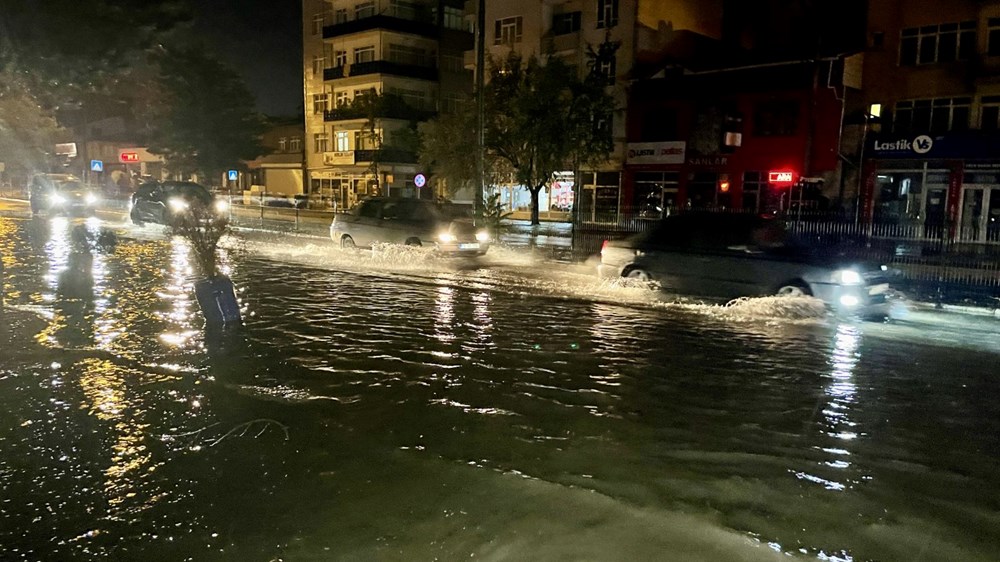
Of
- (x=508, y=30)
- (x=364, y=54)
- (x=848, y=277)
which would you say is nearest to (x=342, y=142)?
(x=364, y=54)

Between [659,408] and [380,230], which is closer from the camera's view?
[659,408]

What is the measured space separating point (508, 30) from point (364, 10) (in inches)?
603

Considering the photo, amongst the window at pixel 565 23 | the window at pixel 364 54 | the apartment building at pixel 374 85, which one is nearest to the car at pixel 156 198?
the apartment building at pixel 374 85

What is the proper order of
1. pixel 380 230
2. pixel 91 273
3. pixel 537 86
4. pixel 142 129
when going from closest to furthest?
pixel 91 273, pixel 380 230, pixel 537 86, pixel 142 129

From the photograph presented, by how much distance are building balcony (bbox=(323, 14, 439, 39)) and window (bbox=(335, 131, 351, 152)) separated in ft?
23.7

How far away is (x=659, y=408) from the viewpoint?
6.74 metres

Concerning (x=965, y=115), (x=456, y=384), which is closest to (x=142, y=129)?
(x=965, y=115)

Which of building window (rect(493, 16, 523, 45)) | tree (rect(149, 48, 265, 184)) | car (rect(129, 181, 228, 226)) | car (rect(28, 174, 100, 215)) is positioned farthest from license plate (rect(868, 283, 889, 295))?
tree (rect(149, 48, 265, 184))

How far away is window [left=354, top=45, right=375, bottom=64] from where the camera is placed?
52.6 meters

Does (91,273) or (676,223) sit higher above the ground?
(676,223)

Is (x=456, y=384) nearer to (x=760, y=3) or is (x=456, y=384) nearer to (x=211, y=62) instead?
(x=760, y=3)

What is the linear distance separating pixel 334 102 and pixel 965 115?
41411 millimetres

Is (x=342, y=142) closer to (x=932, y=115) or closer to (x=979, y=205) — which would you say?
(x=932, y=115)

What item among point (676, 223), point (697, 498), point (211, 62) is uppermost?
point (211, 62)
